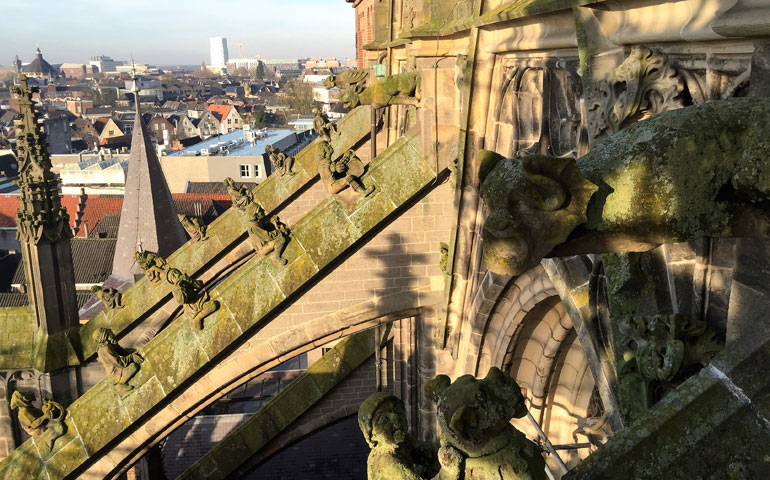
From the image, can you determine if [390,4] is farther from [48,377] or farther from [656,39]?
[656,39]

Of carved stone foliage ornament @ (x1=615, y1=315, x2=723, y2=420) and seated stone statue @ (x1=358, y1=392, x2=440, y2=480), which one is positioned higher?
carved stone foliage ornament @ (x1=615, y1=315, x2=723, y2=420)

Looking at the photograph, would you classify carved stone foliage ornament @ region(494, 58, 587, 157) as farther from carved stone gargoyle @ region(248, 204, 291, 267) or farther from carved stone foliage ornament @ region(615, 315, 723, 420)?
carved stone gargoyle @ region(248, 204, 291, 267)

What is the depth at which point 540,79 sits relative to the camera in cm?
555

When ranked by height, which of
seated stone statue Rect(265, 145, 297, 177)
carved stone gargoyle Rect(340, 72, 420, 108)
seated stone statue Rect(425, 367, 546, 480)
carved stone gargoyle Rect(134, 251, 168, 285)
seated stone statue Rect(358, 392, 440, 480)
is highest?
carved stone gargoyle Rect(340, 72, 420, 108)

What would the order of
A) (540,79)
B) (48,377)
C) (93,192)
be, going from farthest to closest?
(93,192) → (48,377) → (540,79)

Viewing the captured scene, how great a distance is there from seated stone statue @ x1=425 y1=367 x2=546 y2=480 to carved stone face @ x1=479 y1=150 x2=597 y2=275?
38.6 inches

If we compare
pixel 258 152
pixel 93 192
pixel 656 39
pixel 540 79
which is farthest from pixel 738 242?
pixel 93 192

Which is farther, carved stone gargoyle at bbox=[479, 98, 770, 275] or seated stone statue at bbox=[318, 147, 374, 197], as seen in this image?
seated stone statue at bbox=[318, 147, 374, 197]

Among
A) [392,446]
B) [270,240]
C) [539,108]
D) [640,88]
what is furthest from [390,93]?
[392,446]

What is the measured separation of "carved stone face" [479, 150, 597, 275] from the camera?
1.76 m

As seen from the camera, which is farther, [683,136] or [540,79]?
[540,79]

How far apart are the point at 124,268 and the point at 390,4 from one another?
17862 mm

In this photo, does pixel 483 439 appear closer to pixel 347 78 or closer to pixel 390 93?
pixel 390 93

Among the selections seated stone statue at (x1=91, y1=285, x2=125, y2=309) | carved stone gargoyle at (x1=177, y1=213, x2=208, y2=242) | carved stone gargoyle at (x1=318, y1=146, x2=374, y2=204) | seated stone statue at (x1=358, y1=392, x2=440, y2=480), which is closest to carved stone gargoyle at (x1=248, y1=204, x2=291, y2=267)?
carved stone gargoyle at (x1=318, y1=146, x2=374, y2=204)
